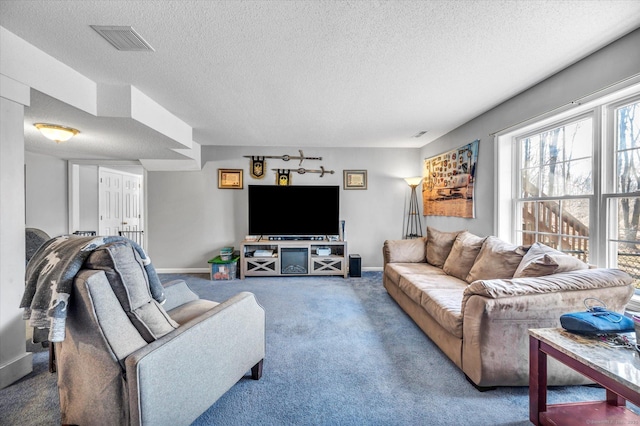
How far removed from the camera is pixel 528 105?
97.5 inches

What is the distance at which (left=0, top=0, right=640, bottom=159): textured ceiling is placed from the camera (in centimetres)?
151

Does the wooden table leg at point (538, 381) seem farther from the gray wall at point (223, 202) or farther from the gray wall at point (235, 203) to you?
the gray wall at point (235, 203)

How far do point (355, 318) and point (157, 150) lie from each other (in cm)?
342

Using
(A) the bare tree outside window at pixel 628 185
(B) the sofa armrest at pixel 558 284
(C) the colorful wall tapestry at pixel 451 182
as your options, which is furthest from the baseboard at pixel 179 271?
(A) the bare tree outside window at pixel 628 185

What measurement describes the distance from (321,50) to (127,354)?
2.08 meters

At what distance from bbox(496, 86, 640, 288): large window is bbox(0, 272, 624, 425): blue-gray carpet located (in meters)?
1.08

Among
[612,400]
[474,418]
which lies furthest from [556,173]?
[474,418]

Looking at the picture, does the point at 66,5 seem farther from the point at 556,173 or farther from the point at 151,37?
the point at 556,173

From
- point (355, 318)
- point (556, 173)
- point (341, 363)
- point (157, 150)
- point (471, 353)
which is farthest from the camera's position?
point (157, 150)

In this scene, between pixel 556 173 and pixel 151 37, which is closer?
pixel 151 37

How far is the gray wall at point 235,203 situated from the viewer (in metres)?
4.66

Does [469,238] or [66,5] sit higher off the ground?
[66,5]

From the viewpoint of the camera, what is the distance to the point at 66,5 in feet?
4.86

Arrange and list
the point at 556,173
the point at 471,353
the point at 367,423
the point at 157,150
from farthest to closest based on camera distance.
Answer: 1. the point at 157,150
2. the point at 556,173
3. the point at 471,353
4. the point at 367,423
